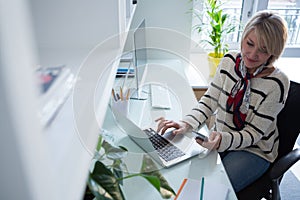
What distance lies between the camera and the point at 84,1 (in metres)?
0.55

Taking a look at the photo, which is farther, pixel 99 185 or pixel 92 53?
pixel 92 53

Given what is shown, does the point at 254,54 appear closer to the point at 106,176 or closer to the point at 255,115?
the point at 255,115

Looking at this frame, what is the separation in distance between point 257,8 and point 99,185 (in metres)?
2.43

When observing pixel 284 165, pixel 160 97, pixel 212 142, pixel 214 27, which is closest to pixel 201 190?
pixel 212 142

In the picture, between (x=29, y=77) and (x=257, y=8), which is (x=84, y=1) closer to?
(x=29, y=77)

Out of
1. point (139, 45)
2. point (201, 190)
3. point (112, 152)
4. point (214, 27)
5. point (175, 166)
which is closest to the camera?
point (112, 152)

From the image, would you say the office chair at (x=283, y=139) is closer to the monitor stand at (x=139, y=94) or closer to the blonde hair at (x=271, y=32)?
the blonde hair at (x=271, y=32)

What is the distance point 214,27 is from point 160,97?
0.93 meters

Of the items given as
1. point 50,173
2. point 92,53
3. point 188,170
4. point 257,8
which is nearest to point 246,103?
point 188,170

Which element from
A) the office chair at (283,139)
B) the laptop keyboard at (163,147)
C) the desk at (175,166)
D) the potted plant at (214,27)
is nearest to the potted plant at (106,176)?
the desk at (175,166)

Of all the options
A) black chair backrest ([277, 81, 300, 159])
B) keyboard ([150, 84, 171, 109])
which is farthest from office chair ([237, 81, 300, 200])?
keyboard ([150, 84, 171, 109])

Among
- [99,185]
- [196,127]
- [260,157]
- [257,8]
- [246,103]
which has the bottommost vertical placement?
[260,157]

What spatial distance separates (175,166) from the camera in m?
1.09

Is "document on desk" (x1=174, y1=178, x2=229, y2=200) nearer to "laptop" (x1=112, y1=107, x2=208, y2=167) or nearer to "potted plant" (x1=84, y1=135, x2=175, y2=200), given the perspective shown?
"laptop" (x1=112, y1=107, x2=208, y2=167)
